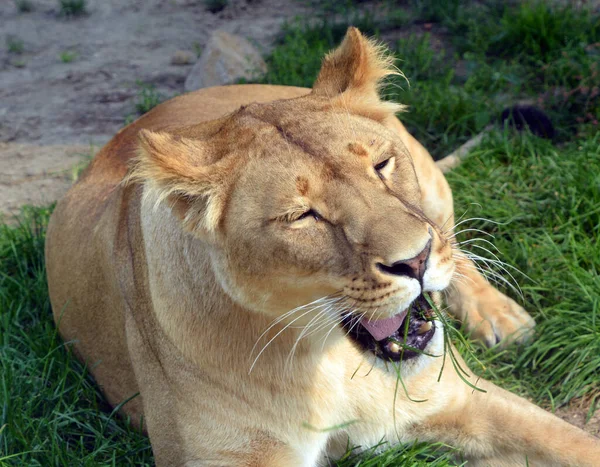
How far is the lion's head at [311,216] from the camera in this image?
2.06 metres

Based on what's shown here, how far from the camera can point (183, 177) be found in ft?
7.20

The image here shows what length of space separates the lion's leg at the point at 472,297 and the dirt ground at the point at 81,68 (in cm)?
195

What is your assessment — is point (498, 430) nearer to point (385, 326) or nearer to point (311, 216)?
point (385, 326)

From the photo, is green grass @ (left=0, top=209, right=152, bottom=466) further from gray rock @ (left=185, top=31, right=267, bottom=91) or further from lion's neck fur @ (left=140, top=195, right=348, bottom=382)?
gray rock @ (left=185, top=31, right=267, bottom=91)

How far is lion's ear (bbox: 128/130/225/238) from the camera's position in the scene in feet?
7.11

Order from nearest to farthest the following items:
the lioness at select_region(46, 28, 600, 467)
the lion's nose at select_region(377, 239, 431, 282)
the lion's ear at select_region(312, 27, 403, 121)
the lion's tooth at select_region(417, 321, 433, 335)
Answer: the lion's nose at select_region(377, 239, 431, 282), the lioness at select_region(46, 28, 600, 467), the lion's tooth at select_region(417, 321, 433, 335), the lion's ear at select_region(312, 27, 403, 121)

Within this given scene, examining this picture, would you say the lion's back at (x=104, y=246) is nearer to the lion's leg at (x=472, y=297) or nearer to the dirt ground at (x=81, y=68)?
the lion's leg at (x=472, y=297)

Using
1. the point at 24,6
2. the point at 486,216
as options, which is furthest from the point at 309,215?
the point at 24,6

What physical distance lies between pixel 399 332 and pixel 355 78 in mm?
754

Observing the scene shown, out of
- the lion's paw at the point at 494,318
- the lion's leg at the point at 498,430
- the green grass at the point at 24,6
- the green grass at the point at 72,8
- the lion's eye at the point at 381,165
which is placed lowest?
the green grass at the point at 24,6

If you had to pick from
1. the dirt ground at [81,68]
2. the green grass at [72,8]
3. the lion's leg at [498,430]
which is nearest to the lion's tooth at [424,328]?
the lion's leg at [498,430]

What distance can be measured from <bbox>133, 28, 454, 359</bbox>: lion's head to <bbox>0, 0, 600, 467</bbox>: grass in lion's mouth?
1.45ft

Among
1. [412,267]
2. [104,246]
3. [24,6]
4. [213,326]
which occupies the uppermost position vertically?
[412,267]

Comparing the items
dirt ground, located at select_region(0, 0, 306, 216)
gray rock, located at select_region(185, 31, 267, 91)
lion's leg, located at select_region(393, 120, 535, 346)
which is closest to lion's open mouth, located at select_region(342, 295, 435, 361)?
lion's leg, located at select_region(393, 120, 535, 346)
